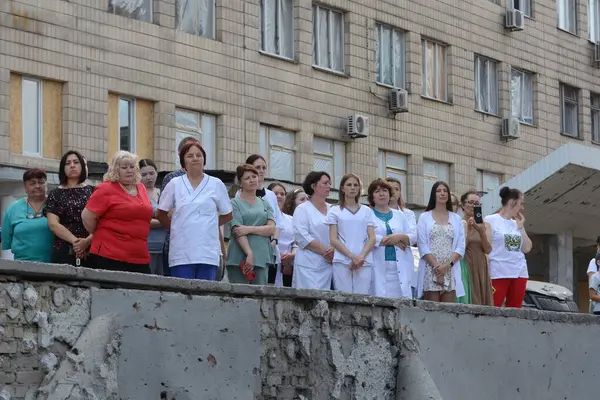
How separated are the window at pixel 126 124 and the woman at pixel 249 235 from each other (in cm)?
1199

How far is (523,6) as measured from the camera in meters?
36.8

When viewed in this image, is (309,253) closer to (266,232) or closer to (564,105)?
(266,232)

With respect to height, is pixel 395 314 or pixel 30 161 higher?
pixel 30 161

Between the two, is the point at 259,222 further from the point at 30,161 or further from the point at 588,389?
the point at 30,161

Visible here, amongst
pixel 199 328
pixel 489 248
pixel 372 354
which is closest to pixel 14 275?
pixel 199 328

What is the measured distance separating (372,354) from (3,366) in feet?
13.2

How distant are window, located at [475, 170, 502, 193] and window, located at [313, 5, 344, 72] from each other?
20.8ft

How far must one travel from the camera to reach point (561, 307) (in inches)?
838

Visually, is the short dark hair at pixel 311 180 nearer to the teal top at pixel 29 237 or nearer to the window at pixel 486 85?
the teal top at pixel 29 237

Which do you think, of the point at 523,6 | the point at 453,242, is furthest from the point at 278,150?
the point at 453,242

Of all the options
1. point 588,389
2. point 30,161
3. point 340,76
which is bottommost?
point 588,389

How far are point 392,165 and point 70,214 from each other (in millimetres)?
20861

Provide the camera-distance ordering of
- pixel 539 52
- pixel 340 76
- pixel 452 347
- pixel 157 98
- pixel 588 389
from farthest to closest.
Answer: pixel 539 52
pixel 340 76
pixel 157 98
pixel 588 389
pixel 452 347

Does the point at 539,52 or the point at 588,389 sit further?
the point at 539,52
